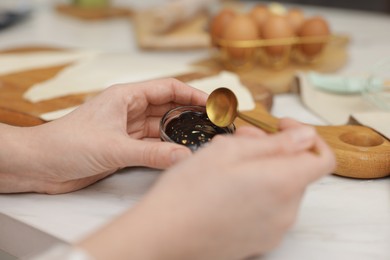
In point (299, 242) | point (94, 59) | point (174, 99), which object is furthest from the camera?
point (94, 59)

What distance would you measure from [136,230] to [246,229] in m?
0.12

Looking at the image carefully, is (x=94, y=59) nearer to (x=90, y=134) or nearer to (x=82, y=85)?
(x=82, y=85)

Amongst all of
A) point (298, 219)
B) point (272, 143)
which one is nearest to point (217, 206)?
point (272, 143)

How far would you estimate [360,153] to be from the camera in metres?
Result: 0.85

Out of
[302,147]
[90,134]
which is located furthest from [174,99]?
[302,147]

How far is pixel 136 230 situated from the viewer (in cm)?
55

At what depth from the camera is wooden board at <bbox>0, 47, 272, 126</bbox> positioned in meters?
1.06

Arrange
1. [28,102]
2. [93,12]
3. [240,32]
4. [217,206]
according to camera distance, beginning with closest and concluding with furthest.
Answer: [217,206] → [28,102] → [240,32] → [93,12]

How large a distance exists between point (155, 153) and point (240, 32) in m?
0.68

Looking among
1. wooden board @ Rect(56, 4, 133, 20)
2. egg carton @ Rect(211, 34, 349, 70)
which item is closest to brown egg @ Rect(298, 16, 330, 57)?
egg carton @ Rect(211, 34, 349, 70)

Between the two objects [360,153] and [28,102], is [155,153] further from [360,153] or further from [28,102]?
[28,102]

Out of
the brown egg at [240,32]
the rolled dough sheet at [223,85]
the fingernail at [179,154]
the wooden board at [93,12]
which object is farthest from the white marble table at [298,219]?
the wooden board at [93,12]

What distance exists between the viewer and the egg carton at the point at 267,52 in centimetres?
134

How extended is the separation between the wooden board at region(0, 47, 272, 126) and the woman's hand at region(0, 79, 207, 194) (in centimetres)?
26
